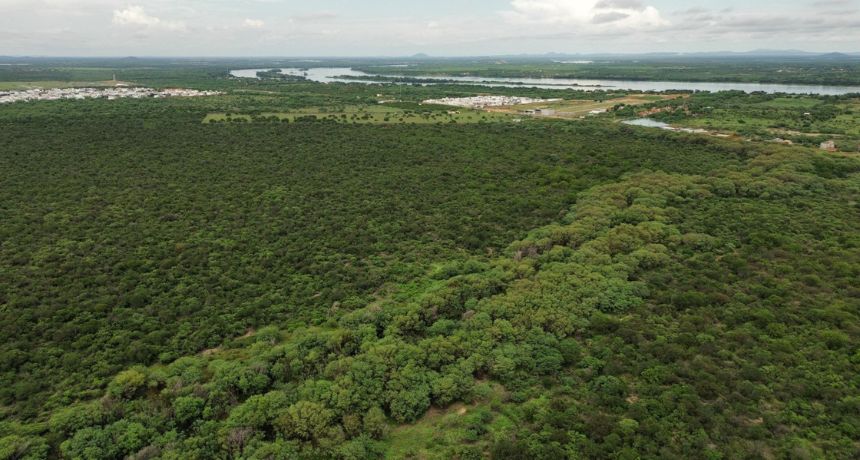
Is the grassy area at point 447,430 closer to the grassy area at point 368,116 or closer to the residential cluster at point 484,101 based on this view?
the grassy area at point 368,116

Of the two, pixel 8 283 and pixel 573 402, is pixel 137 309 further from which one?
pixel 573 402

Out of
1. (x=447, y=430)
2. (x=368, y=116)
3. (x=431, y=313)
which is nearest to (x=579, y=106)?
(x=368, y=116)

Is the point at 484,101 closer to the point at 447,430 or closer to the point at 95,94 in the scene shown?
the point at 95,94

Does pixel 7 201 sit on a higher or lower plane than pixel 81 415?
higher

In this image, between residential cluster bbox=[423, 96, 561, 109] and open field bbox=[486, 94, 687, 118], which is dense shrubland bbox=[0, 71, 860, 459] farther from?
residential cluster bbox=[423, 96, 561, 109]

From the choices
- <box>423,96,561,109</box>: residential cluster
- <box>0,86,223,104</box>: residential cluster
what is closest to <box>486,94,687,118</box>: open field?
<box>423,96,561,109</box>: residential cluster

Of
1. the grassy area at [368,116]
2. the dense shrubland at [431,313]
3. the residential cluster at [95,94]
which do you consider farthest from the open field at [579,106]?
the residential cluster at [95,94]

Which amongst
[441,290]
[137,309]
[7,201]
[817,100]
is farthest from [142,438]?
[817,100]
